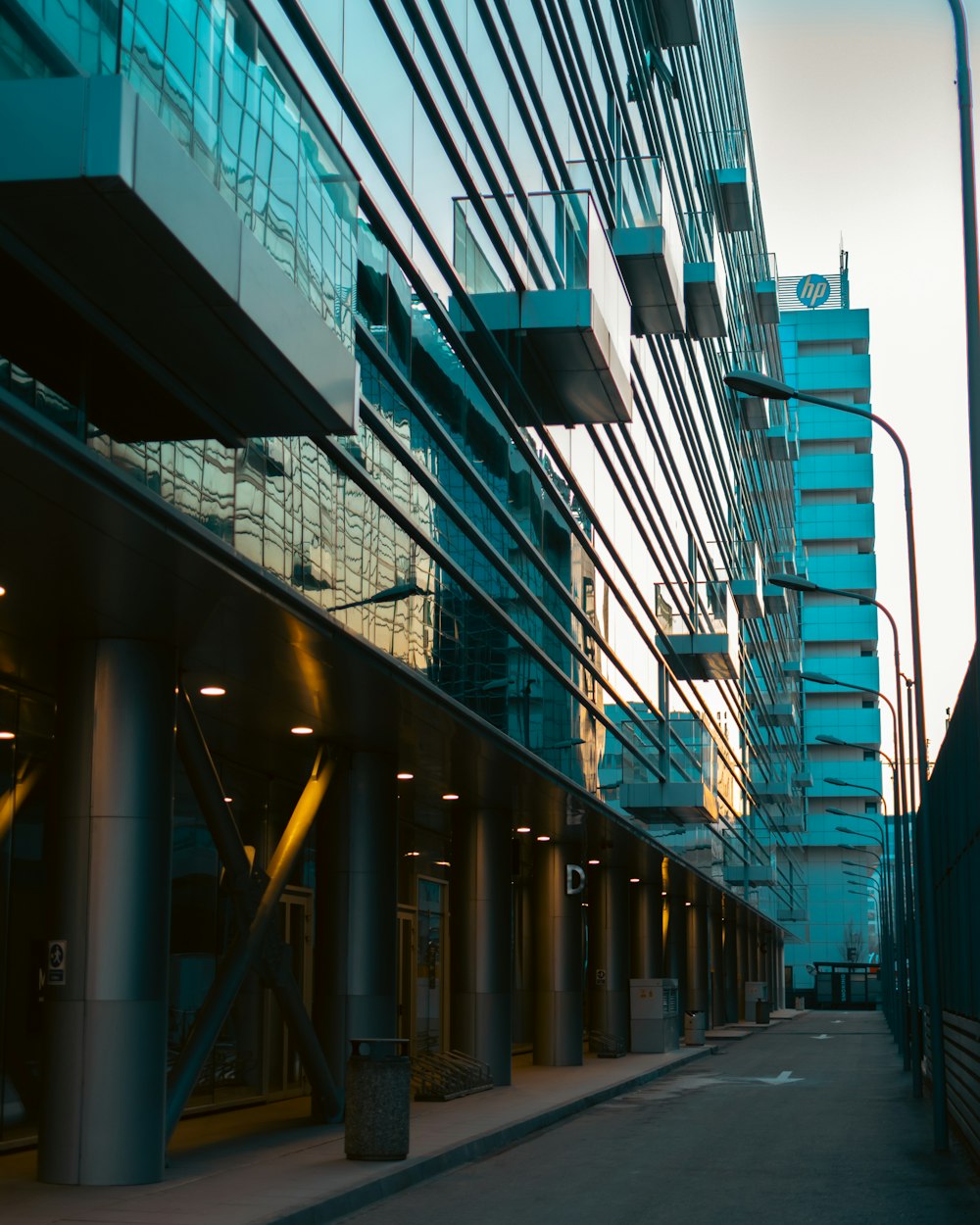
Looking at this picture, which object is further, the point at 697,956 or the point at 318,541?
the point at 697,956

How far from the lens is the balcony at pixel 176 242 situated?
9.39 m

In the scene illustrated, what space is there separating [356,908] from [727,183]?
44.4 metres

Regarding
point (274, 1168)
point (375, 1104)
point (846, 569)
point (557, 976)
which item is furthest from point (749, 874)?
point (846, 569)

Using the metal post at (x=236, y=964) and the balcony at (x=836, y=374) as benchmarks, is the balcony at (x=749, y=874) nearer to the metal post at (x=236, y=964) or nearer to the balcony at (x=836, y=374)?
the metal post at (x=236, y=964)

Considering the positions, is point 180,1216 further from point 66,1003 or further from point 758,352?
point 758,352

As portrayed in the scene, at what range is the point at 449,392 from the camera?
2203cm

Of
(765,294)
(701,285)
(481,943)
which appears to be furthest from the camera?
(765,294)

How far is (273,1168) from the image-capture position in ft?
51.8

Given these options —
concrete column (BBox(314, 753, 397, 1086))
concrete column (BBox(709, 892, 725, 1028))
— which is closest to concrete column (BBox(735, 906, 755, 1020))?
concrete column (BBox(709, 892, 725, 1028))

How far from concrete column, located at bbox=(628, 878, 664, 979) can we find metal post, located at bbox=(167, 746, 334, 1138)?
86.6 ft

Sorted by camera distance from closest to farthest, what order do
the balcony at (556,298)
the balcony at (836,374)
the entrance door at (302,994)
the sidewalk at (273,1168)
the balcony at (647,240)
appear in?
the sidewalk at (273,1168) → the balcony at (556,298) → the entrance door at (302,994) → the balcony at (647,240) → the balcony at (836,374)

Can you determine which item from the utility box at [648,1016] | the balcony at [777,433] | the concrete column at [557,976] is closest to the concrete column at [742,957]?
the balcony at [777,433]

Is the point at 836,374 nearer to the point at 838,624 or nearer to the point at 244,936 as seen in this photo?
the point at 838,624

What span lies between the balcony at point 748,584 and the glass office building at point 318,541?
55.0 feet
